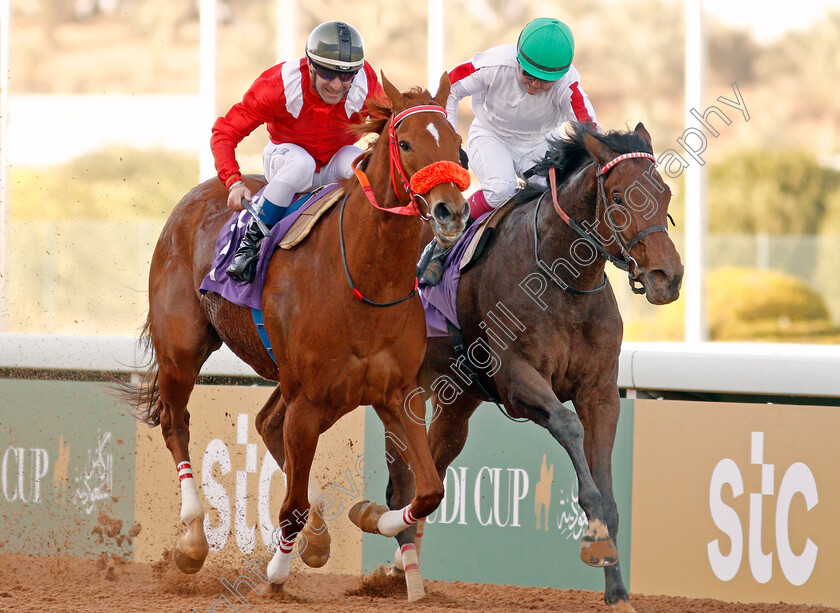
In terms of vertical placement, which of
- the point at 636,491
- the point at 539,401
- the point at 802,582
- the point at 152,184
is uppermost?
the point at 152,184

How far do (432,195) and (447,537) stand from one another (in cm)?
268

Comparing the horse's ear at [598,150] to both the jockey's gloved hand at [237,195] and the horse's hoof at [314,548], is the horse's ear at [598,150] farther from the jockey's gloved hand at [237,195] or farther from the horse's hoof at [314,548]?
the horse's hoof at [314,548]

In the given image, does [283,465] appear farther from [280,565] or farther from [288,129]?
[288,129]

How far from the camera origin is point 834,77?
29750 millimetres

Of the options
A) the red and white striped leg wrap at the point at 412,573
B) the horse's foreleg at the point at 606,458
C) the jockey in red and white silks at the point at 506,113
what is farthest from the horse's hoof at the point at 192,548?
the jockey in red and white silks at the point at 506,113

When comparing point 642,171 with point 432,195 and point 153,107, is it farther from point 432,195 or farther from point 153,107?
point 153,107

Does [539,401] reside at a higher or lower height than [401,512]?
higher

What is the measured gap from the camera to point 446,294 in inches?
187

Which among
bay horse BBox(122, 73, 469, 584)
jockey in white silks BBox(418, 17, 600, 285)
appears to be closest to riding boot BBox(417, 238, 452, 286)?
Result: jockey in white silks BBox(418, 17, 600, 285)

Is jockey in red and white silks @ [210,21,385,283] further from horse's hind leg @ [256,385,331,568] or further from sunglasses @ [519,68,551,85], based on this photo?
horse's hind leg @ [256,385,331,568]

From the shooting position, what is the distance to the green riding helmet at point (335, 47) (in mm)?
4172

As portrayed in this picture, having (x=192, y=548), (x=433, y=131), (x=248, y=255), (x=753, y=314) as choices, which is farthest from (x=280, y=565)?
(x=753, y=314)

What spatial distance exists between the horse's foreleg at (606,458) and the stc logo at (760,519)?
104 cm

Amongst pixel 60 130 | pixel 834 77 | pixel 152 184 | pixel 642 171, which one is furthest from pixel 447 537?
pixel 834 77
